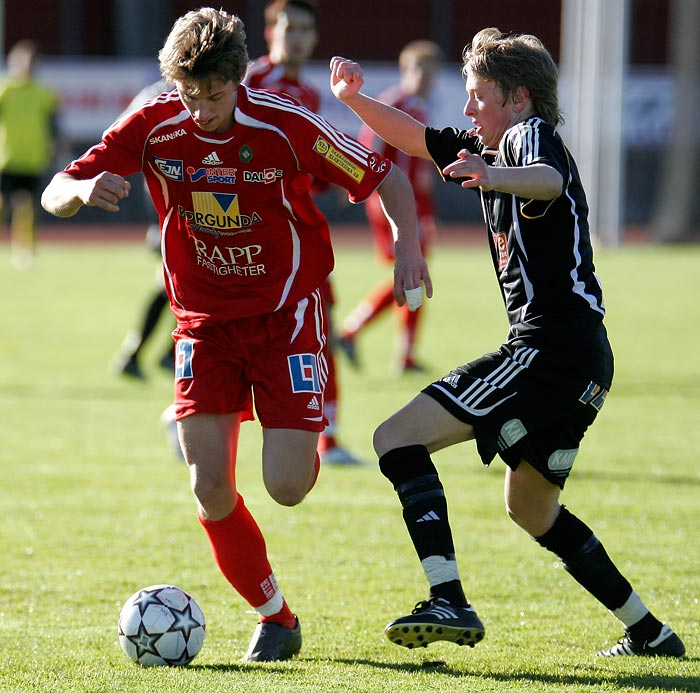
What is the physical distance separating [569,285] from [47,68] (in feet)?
76.1

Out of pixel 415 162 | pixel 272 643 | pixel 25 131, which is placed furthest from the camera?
pixel 25 131

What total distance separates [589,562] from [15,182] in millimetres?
17457

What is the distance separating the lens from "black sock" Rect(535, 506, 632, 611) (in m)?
4.04

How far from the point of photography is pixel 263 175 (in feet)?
13.7

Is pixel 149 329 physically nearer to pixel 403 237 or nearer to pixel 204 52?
pixel 403 237

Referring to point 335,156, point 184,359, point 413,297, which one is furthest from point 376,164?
point 184,359

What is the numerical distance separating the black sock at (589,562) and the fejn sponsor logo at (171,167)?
1.62m

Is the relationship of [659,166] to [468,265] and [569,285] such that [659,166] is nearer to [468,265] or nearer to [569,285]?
[468,265]

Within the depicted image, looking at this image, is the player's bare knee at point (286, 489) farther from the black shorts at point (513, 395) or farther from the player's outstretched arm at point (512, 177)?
the player's outstretched arm at point (512, 177)

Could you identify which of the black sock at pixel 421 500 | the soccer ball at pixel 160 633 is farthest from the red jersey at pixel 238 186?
the soccer ball at pixel 160 633

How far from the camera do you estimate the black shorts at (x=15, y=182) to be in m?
20.0

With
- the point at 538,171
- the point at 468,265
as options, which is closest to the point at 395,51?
the point at 468,265

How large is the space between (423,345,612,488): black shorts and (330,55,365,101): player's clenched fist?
1.06m

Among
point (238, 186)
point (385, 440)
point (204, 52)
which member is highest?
point (204, 52)
